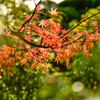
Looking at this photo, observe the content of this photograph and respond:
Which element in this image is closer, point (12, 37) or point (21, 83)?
point (12, 37)

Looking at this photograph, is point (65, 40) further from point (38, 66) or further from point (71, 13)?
point (71, 13)

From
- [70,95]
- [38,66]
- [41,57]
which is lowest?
[70,95]

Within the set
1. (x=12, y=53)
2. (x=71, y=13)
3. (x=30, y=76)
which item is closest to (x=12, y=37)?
→ (x=12, y=53)

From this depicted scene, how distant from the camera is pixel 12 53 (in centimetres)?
237

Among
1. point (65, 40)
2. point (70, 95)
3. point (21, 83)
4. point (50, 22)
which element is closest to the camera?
point (50, 22)

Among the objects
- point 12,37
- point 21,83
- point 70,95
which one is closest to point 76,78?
point 70,95

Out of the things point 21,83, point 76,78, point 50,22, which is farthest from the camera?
point 76,78

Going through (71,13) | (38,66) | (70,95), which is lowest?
(70,95)

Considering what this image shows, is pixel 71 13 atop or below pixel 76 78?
atop

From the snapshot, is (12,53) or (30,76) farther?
(30,76)

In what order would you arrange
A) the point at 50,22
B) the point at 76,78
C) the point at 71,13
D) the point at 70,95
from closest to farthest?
the point at 50,22, the point at 70,95, the point at 76,78, the point at 71,13

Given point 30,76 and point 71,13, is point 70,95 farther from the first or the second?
point 71,13

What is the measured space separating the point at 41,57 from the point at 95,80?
1966mm

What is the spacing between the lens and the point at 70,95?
10.2 feet
